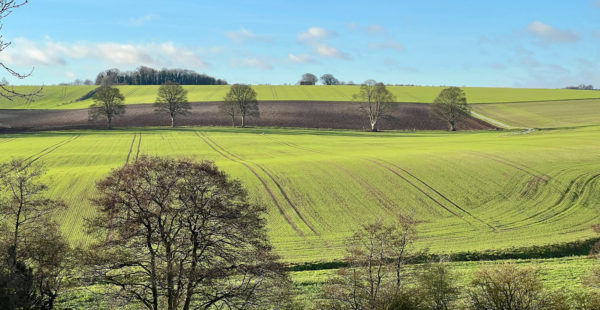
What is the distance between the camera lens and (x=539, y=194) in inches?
1695

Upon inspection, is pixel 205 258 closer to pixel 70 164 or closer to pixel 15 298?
pixel 15 298

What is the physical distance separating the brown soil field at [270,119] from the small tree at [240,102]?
3691 millimetres

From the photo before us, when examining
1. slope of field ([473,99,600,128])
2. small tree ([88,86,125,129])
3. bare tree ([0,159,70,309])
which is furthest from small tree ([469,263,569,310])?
slope of field ([473,99,600,128])

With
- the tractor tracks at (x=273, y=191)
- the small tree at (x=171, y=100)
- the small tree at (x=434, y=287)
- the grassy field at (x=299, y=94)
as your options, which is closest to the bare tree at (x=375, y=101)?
the grassy field at (x=299, y=94)

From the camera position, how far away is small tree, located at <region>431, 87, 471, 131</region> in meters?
98.9

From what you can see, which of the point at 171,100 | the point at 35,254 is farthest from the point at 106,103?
the point at 35,254

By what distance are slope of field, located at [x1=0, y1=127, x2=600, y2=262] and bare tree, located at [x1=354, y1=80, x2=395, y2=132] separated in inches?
1078

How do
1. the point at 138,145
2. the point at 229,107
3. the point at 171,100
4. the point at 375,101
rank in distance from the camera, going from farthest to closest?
the point at 375,101
the point at 229,107
the point at 171,100
the point at 138,145

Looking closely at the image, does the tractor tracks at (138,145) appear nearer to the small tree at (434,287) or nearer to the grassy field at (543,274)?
the grassy field at (543,274)

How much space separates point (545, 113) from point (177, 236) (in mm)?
116493

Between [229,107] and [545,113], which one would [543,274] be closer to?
[229,107]

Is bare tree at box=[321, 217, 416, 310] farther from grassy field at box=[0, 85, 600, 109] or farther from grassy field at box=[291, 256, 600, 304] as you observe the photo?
grassy field at box=[0, 85, 600, 109]

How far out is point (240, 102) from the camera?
98875 mm

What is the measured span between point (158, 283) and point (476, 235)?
1027 inches
